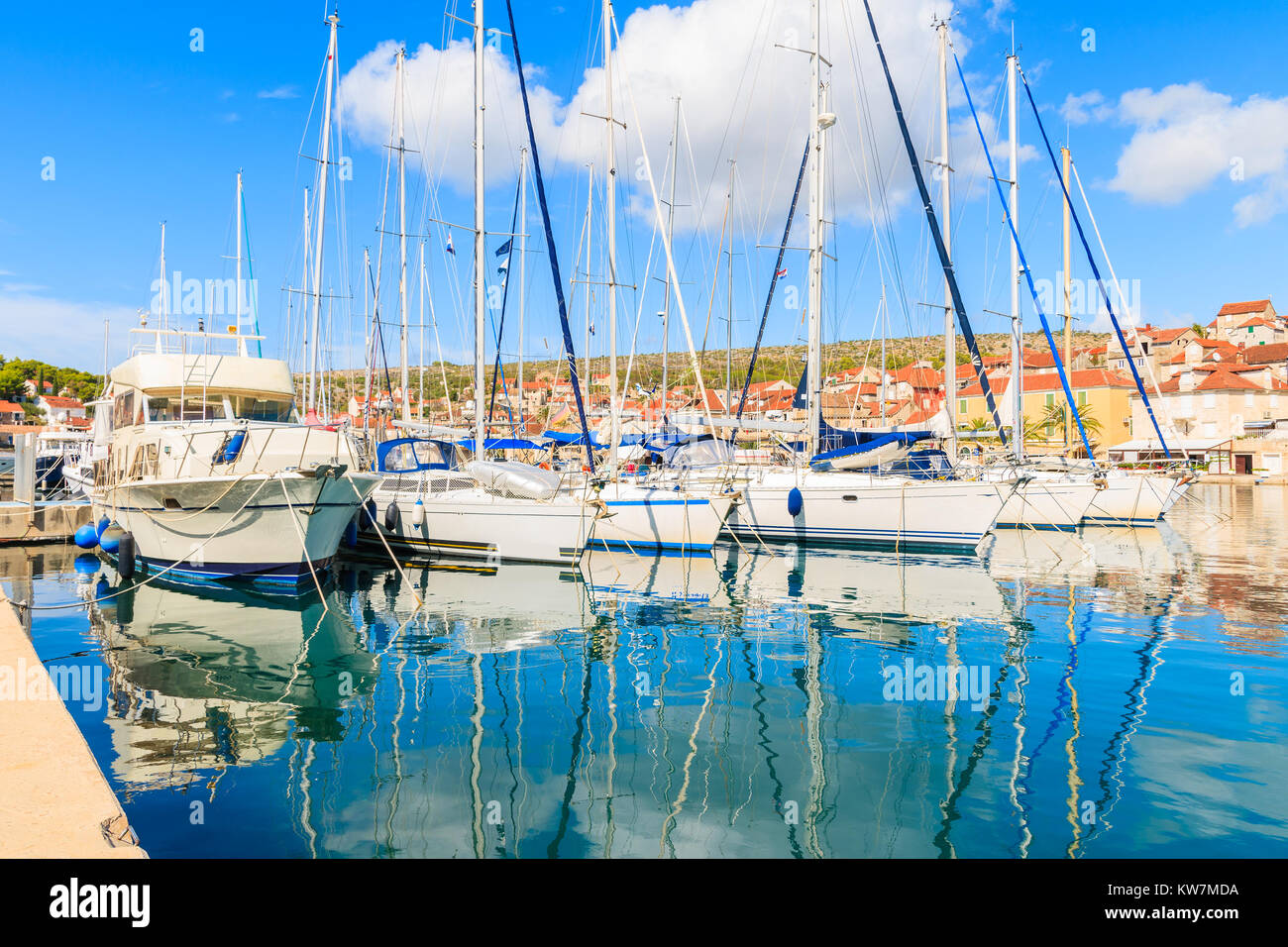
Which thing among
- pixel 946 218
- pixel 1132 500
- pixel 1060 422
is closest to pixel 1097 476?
pixel 1132 500

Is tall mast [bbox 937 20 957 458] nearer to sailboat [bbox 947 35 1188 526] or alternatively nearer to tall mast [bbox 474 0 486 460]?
sailboat [bbox 947 35 1188 526]

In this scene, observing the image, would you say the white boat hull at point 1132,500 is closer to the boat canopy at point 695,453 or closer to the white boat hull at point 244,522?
the boat canopy at point 695,453

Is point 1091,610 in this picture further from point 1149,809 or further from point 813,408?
point 813,408

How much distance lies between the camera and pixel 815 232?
24.1 meters

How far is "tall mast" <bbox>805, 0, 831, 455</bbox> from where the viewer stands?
24.0 meters

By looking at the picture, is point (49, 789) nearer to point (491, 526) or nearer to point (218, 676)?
point (218, 676)

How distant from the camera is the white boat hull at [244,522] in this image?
14.0 m

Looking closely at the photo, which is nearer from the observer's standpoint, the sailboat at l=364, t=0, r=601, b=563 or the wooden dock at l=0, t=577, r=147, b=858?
the wooden dock at l=0, t=577, r=147, b=858

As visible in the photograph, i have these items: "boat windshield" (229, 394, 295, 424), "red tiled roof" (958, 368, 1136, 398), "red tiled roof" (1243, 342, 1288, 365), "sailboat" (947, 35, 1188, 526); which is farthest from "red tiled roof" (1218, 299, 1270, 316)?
"boat windshield" (229, 394, 295, 424)

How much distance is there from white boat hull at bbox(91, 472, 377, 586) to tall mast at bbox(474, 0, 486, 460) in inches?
168
